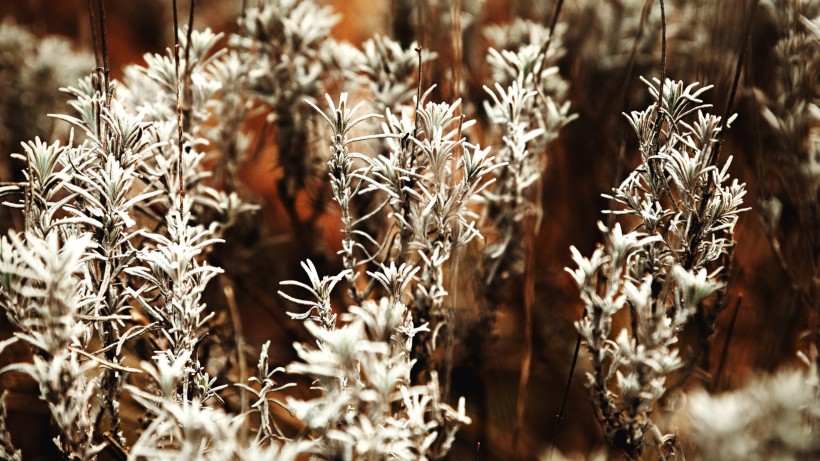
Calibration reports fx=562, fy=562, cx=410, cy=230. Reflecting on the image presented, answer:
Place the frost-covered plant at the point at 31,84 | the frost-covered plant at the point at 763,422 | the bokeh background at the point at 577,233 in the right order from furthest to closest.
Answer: the frost-covered plant at the point at 31,84
the bokeh background at the point at 577,233
the frost-covered plant at the point at 763,422

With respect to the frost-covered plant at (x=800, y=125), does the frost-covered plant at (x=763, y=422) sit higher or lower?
lower

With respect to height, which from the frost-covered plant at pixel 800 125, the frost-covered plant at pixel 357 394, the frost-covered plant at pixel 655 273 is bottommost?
the frost-covered plant at pixel 357 394

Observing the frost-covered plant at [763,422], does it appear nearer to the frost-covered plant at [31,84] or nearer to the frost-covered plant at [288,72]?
the frost-covered plant at [288,72]

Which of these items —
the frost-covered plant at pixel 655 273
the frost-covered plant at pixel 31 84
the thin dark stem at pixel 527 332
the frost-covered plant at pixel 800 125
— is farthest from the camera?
the frost-covered plant at pixel 31 84

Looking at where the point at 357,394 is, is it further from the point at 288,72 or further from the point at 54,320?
the point at 288,72

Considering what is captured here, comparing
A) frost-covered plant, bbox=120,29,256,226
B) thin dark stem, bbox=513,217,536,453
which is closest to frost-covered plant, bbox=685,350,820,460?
thin dark stem, bbox=513,217,536,453

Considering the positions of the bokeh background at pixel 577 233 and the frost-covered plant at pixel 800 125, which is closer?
the frost-covered plant at pixel 800 125

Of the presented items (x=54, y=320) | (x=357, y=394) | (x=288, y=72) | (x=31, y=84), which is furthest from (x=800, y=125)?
(x=31, y=84)

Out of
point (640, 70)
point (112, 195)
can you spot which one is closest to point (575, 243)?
point (640, 70)

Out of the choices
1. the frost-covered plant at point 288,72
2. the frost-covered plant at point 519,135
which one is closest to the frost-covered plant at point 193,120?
the frost-covered plant at point 288,72

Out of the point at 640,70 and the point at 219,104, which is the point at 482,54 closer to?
the point at 640,70
